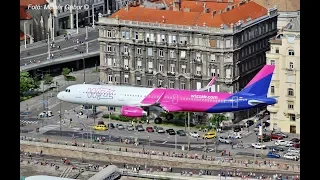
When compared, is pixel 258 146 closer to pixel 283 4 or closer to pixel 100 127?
pixel 100 127

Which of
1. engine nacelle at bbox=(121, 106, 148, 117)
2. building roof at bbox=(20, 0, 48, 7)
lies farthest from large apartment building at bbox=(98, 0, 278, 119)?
building roof at bbox=(20, 0, 48, 7)

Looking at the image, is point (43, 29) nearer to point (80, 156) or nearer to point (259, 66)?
point (259, 66)

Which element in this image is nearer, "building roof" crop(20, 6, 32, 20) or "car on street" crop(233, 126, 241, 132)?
"car on street" crop(233, 126, 241, 132)

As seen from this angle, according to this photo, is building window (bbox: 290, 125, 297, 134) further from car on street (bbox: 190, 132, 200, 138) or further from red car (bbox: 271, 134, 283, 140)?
car on street (bbox: 190, 132, 200, 138)

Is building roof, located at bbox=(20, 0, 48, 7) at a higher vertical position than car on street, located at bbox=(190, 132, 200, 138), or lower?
higher

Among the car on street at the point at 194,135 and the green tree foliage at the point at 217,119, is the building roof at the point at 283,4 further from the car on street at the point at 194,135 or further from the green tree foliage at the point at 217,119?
the car on street at the point at 194,135

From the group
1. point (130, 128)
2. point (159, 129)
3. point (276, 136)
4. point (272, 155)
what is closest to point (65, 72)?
point (130, 128)

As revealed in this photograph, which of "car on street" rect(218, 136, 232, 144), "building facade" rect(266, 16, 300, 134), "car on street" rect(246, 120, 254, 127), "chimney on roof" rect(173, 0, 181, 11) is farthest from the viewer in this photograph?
"chimney on roof" rect(173, 0, 181, 11)
